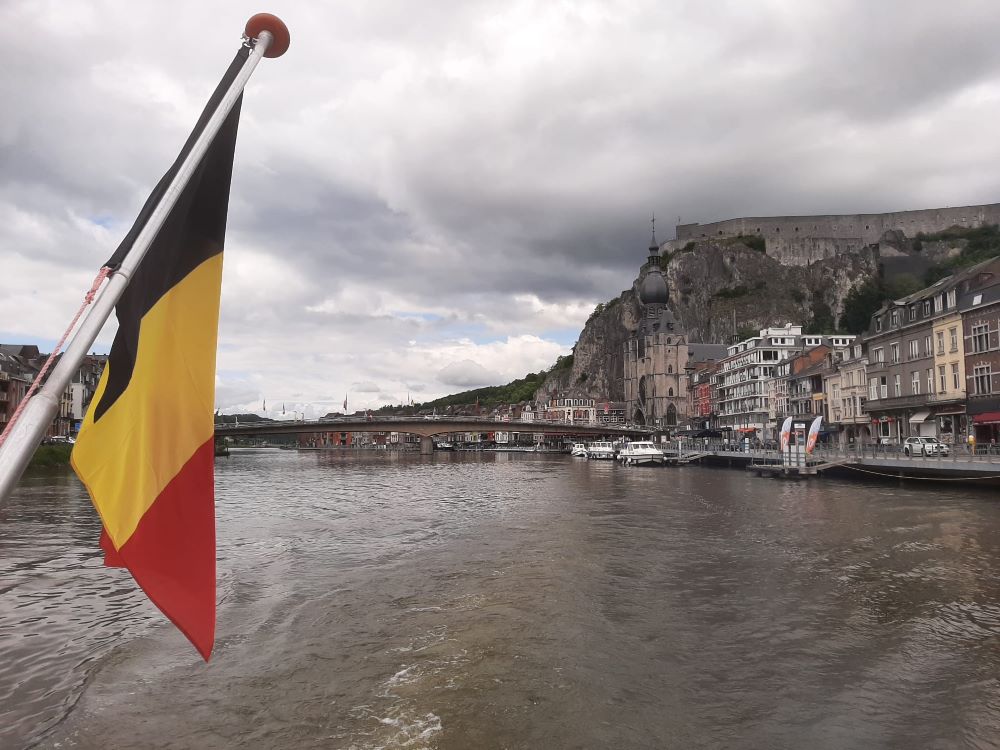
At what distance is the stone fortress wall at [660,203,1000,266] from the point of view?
13938 centimetres

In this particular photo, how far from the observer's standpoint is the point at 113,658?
1010 centimetres

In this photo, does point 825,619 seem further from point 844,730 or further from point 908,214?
point 908,214

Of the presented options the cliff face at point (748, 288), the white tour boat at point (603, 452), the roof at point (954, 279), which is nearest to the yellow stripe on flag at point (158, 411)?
the roof at point (954, 279)

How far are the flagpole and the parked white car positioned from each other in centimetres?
4142

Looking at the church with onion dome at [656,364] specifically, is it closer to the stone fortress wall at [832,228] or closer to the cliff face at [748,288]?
the cliff face at [748,288]

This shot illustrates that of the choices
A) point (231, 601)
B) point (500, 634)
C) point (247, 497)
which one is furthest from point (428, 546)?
point (247, 497)

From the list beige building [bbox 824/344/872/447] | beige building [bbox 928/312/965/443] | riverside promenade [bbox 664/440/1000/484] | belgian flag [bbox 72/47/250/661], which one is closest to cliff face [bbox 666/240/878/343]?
beige building [bbox 824/344/872/447]

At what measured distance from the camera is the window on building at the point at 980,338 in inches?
1617

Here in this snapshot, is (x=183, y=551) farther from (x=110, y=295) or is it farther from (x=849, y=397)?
(x=849, y=397)

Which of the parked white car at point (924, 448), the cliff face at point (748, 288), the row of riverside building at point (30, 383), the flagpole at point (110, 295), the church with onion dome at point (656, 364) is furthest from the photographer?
the cliff face at point (748, 288)

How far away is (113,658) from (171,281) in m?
8.66

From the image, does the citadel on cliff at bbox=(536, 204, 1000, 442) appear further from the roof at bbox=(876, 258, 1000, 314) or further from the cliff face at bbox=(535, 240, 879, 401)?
the cliff face at bbox=(535, 240, 879, 401)

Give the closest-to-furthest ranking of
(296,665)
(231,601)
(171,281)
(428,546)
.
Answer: (171,281) → (296,665) → (231,601) → (428,546)

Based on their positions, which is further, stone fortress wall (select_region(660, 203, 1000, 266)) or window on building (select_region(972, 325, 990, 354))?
stone fortress wall (select_region(660, 203, 1000, 266))
